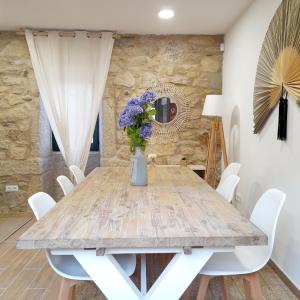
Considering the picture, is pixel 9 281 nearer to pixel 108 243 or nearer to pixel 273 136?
pixel 108 243

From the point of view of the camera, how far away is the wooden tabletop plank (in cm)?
135

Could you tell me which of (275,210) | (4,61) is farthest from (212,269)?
(4,61)

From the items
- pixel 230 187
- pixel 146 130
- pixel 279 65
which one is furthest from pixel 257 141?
pixel 146 130

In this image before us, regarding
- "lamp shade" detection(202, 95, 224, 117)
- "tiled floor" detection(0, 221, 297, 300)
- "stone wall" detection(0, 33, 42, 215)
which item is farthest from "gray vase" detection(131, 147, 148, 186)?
"stone wall" detection(0, 33, 42, 215)

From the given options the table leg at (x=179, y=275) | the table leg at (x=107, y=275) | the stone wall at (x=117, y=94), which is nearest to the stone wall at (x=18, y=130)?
the stone wall at (x=117, y=94)

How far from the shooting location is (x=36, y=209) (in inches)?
71.1

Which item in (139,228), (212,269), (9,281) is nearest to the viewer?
(139,228)

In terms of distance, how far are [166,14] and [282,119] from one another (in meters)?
1.90

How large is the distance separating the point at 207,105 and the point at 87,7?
1.71 metres

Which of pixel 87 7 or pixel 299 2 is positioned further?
pixel 87 7

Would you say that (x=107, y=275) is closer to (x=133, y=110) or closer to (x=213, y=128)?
(x=133, y=110)

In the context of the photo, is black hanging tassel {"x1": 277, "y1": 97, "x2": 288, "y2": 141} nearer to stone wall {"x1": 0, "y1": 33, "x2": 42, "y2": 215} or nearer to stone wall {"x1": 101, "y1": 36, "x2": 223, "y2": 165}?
stone wall {"x1": 101, "y1": 36, "x2": 223, "y2": 165}

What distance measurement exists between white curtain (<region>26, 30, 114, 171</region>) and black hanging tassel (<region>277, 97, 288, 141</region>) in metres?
2.51

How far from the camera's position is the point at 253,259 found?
1798 mm
